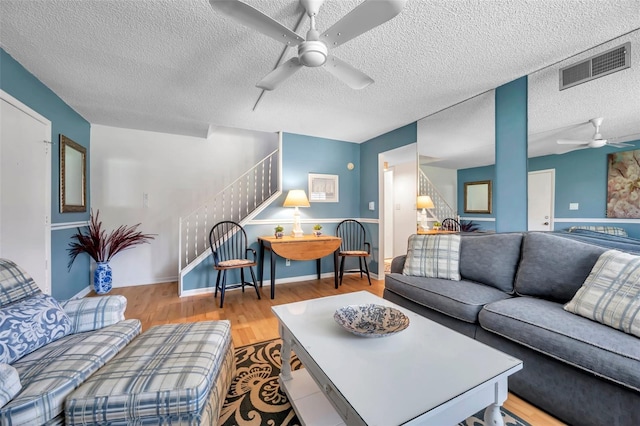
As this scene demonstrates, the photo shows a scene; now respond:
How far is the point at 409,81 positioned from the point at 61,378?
2799mm

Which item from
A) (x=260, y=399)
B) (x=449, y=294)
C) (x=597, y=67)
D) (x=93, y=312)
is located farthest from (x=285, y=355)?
(x=597, y=67)

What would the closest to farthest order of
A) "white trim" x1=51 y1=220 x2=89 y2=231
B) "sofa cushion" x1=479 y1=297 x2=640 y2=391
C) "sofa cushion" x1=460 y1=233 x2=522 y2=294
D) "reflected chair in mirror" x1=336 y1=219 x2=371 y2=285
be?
"sofa cushion" x1=479 y1=297 x2=640 y2=391 → "sofa cushion" x1=460 y1=233 x2=522 y2=294 → "white trim" x1=51 y1=220 x2=89 y2=231 → "reflected chair in mirror" x1=336 y1=219 x2=371 y2=285

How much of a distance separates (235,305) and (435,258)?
6.95 feet

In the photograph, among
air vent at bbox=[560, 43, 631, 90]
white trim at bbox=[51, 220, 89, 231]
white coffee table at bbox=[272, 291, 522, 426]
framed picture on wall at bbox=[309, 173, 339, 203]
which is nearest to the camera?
white coffee table at bbox=[272, 291, 522, 426]

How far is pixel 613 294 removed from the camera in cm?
130

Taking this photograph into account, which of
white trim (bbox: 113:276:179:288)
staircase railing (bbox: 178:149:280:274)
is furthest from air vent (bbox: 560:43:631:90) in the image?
white trim (bbox: 113:276:179:288)

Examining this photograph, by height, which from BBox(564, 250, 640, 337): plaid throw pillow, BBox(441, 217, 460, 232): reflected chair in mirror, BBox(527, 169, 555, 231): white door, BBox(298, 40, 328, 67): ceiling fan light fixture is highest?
BBox(298, 40, 328, 67): ceiling fan light fixture

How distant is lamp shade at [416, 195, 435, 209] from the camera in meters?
3.11

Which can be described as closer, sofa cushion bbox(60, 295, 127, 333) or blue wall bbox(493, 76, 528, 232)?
sofa cushion bbox(60, 295, 127, 333)

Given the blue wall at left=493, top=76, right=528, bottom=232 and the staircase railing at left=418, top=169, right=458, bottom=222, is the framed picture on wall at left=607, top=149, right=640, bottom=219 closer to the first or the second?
the blue wall at left=493, top=76, right=528, bottom=232

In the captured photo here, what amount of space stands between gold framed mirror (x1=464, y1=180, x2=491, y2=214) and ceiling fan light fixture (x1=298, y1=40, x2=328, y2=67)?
6.65 feet

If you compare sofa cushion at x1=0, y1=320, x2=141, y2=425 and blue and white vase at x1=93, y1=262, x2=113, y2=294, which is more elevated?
sofa cushion at x1=0, y1=320, x2=141, y2=425

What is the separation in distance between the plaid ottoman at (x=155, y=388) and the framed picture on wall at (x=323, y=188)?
9.44 ft

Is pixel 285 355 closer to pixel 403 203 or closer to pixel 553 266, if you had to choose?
pixel 553 266
